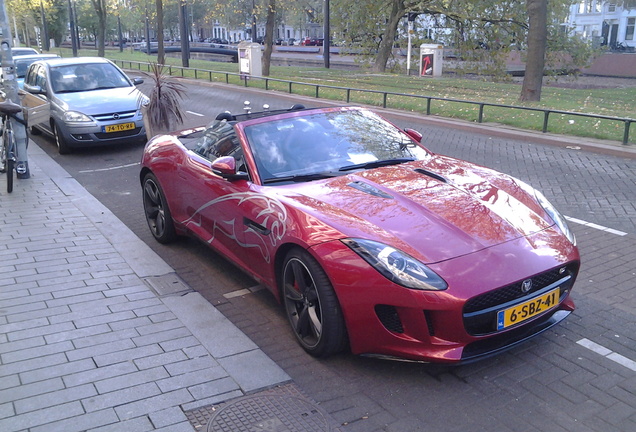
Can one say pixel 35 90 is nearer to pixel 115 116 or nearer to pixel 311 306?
pixel 115 116

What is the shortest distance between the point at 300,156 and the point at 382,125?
1.10m

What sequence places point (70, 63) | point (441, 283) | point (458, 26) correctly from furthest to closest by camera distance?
point (458, 26), point (70, 63), point (441, 283)

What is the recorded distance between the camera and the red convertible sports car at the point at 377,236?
3.65 m

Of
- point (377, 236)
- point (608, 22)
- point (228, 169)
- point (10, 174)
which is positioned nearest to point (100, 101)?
point (10, 174)

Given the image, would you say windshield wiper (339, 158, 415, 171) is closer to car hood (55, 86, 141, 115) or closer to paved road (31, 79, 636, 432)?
paved road (31, 79, 636, 432)

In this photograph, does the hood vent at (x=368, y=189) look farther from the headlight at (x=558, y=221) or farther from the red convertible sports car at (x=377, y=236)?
the headlight at (x=558, y=221)

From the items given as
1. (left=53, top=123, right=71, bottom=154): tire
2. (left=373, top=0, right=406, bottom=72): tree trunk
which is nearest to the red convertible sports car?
(left=53, top=123, right=71, bottom=154): tire

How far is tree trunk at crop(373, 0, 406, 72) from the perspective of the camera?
107 ft

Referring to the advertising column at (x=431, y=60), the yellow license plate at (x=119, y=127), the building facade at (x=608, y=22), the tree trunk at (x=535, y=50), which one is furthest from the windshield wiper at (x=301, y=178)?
the building facade at (x=608, y=22)

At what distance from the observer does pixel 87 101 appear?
1195 cm

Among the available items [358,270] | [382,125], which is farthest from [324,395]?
[382,125]

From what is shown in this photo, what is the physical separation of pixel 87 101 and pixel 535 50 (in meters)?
14.0

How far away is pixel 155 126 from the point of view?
1211 cm

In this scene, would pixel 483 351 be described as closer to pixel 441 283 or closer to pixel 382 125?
pixel 441 283
